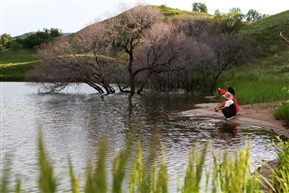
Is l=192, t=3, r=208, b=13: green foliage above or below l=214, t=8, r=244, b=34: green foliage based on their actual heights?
above

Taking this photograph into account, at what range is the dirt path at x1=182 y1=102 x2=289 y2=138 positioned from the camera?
70.1 ft

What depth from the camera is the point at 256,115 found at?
24.6m

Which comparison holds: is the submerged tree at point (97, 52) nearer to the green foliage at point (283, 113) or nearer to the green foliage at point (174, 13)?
the green foliage at point (283, 113)

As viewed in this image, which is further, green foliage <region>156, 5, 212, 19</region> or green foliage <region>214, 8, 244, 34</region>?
green foliage <region>156, 5, 212, 19</region>

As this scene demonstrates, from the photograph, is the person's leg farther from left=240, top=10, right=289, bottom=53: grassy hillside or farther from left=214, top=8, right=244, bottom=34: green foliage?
left=214, top=8, right=244, bottom=34: green foliage

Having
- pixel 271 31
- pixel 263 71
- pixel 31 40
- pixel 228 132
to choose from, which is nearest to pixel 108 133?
pixel 228 132

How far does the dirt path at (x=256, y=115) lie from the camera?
2137 centimetres

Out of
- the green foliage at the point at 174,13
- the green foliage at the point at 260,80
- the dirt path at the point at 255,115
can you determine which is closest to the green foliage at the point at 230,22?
the green foliage at the point at 260,80

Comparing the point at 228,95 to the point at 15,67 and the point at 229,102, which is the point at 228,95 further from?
the point at 15,67

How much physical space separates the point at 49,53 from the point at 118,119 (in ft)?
82.6

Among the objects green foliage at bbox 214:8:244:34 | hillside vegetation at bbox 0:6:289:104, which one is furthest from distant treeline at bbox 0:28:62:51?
green foliage at bbox 214:8:244:34

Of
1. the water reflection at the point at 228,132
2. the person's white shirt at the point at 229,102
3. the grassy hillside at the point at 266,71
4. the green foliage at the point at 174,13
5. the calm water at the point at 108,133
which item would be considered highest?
the green foliage at the point at 174,13

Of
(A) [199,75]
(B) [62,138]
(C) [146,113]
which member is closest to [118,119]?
(C) [146,113]

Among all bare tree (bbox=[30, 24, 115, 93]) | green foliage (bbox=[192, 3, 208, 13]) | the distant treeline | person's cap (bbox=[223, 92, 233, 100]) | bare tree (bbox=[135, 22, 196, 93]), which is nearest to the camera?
person's cap (bbox=[223, 92, 233, 100])
